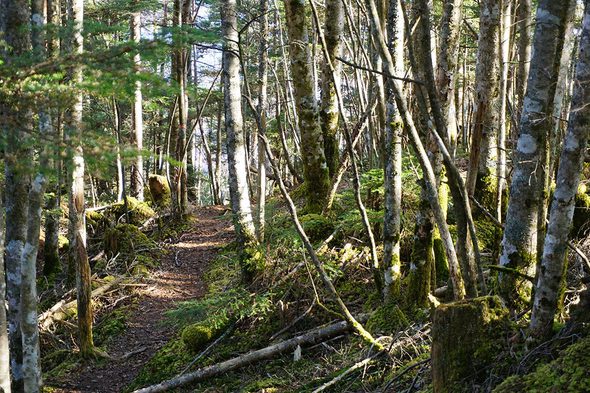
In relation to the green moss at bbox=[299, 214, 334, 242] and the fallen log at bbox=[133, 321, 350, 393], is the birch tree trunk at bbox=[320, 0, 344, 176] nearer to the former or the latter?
the green moss at bbox=[299, 214, 334, 242]

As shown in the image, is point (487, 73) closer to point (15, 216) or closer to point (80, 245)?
point (15, 216)

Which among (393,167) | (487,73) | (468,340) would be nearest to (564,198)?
(468,340)

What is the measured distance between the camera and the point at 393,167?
5.65 meters

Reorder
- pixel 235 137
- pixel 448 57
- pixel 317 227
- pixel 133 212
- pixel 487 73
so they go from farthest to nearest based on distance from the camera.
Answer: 1. pixel 133 212
2. pixel 235 137
3. pixel 317 227
4. pixel 487 73
5. pixel 448 57

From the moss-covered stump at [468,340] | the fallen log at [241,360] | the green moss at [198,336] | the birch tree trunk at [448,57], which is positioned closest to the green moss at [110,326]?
the green moss at [198,336]

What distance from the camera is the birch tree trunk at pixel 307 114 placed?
9406 mm

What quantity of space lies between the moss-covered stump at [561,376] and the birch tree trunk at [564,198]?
0.33 metres

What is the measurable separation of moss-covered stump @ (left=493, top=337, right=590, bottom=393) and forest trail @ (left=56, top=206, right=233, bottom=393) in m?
5.52

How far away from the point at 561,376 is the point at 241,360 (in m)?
4.58

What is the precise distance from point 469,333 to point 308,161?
21.3ft

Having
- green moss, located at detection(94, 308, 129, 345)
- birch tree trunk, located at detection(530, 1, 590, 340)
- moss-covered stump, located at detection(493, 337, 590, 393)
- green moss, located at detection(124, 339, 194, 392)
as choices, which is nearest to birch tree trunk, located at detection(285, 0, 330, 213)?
green moss, located at detection(124, 339, 194, 392)

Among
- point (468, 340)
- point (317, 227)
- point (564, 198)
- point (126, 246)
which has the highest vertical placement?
point (564, 198)

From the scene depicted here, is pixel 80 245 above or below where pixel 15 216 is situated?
below

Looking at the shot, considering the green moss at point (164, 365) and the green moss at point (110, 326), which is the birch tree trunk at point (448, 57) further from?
the green moss at point (110, 326)
